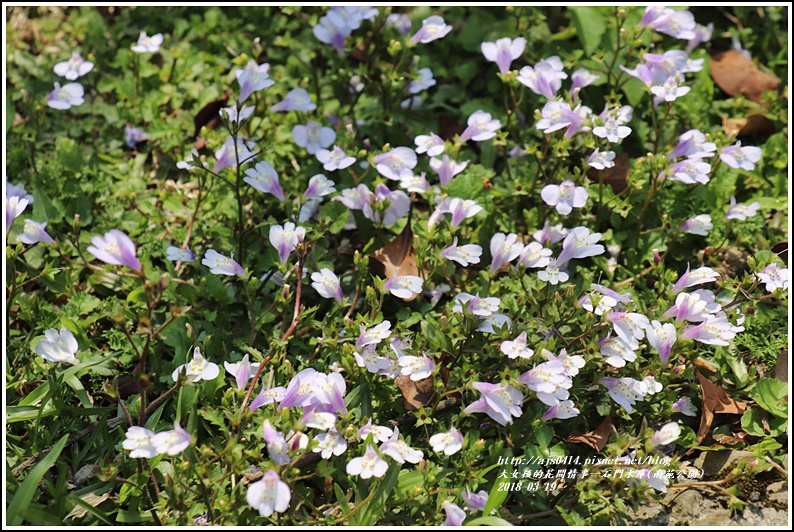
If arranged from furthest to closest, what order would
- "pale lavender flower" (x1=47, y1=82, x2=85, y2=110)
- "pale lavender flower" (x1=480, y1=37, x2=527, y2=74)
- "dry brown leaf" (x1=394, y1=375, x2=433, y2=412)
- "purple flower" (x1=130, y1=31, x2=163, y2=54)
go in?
"purple flower" (x1=130, y1=31, x2=163, y2=54) → "pale lavender flower" (x1=47, y1=82, x2=85, y2=110) → "pale lavender flower" (x1=480, y1=37, x2=527, y2=74) → "dry brown leaf" (x1=394, y1=375, x2=433, y2=412)

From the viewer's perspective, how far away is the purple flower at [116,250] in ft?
9.41

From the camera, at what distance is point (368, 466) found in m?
2.72

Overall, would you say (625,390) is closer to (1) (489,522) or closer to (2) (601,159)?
(1) (489,522)

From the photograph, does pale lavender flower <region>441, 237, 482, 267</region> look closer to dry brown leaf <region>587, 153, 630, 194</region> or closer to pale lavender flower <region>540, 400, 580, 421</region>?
pale lavender flower <region>540, 400, 580, 421</region>

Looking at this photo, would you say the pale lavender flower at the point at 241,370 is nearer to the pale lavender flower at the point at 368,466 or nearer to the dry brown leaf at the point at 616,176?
the pale lavender flower at the point at 368,466

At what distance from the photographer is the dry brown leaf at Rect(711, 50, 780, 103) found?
14.1ft

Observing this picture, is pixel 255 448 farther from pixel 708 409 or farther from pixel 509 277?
pixel 708 409

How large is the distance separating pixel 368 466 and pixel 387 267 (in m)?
1.01

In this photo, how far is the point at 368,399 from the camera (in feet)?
10.1

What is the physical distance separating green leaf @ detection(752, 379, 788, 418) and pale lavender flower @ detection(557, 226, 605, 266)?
2.68 feet

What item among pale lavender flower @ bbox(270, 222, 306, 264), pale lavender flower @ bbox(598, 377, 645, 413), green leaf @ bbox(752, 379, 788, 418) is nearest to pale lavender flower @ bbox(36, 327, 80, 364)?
pale lavender flower @ bbox(270, 222, 306, 264)

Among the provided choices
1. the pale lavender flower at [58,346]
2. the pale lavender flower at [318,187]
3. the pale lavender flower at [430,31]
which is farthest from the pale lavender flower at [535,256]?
the pale lavender flower at [58,346]

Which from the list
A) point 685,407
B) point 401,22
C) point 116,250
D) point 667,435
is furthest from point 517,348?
point 401,22

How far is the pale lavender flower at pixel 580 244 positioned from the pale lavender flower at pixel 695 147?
67cm
